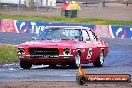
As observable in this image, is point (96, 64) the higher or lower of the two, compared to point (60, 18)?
higher

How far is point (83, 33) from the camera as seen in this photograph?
19109mm

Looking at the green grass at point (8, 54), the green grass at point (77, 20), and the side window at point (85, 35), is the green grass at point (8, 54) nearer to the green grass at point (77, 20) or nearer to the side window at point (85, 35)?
the side window at point (85, 35)

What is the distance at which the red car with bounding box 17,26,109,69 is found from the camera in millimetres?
17672

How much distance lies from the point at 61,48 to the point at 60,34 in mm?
1155

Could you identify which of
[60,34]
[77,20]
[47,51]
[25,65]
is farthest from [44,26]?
[47,51]

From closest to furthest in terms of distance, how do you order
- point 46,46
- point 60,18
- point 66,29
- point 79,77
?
1. point 79,77
2. point 46,46
3. point 66,29
4. point 60,18

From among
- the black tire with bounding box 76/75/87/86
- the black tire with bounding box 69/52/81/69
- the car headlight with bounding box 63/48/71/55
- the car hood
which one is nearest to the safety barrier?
the black tire with bounding box 69/52/81/69

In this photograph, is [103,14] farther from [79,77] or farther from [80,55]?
[79,77]

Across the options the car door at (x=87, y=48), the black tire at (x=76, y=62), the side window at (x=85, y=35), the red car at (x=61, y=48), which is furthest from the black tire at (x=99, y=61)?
the black tire at (x=76, y=62)

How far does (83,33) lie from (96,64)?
137 centimetres

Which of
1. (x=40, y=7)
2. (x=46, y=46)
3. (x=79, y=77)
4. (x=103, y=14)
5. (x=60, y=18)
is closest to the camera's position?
(x=79, y=77)

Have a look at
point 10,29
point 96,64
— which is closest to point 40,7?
point 10,29

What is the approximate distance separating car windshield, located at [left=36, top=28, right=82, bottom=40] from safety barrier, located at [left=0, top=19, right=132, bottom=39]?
19.2 metres

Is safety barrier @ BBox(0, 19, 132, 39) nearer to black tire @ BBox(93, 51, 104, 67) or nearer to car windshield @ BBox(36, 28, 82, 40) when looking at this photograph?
black tire @ BBox(93, 51, 104, 67)
